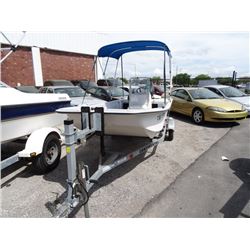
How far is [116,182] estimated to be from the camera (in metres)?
3.45

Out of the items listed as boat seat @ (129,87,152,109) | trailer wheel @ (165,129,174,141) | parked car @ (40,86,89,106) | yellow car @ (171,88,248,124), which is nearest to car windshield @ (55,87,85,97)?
parked car @ (40,86,89,106)

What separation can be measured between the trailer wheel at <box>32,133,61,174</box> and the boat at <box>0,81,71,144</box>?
484 mm

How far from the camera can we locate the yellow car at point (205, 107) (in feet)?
23.1

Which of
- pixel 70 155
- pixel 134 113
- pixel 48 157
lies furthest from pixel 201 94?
pixel 70 155

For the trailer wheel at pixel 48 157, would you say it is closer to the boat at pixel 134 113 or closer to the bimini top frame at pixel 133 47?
the boat at pixel 134 113

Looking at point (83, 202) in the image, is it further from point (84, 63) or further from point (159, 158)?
point (84, 63)

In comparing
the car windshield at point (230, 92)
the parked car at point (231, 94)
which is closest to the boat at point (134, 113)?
the parked car at point (231, 94)

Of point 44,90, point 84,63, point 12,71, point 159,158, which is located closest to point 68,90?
point 44,90

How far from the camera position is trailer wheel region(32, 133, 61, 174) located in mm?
3544

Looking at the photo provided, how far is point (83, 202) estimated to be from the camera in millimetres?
2492

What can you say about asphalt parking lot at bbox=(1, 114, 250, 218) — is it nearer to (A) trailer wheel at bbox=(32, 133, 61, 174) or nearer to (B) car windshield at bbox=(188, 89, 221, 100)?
(A) trailer wheel at bbox=(32, 133, 61, 174)

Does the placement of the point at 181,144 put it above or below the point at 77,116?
below

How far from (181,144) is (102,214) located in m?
3.24

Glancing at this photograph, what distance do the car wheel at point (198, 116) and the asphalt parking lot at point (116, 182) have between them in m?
2.32
